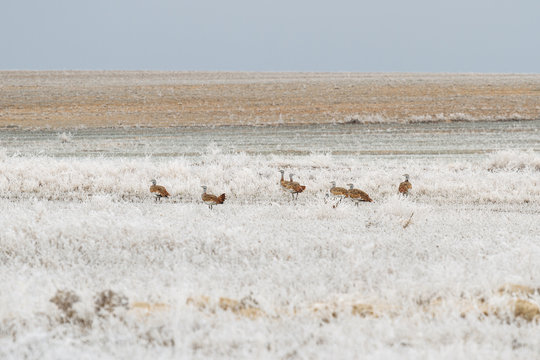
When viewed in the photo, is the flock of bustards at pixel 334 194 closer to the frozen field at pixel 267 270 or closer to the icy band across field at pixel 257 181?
the frozen field at pixel 267 270

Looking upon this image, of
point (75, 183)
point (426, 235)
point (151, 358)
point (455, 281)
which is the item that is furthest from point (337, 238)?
point (75, 183)

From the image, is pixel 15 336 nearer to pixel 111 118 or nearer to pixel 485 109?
pixel 111 118

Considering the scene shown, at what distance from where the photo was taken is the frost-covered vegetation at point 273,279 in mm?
4605

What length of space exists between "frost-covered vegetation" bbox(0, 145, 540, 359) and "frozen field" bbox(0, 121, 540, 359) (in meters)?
0.02

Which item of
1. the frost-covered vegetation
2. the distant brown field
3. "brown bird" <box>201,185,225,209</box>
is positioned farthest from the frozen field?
the distant brown field

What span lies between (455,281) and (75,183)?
31.9 ft

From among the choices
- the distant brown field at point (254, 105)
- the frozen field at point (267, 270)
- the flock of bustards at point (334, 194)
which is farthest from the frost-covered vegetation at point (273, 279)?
the distant brown field at point (254, 105)

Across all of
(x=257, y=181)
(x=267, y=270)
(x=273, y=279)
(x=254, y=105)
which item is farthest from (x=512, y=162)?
(x=254, y=105)

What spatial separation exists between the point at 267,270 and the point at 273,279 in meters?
0.30

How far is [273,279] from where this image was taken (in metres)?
6.16

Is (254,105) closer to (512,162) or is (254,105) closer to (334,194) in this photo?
(512,162)

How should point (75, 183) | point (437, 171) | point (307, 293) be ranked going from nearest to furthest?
1. point (307, 293)
2. point (75, 183)
3. point (437, 171)

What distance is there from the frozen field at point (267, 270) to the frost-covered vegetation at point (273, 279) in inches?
0.7

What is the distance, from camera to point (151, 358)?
14.3 ft
